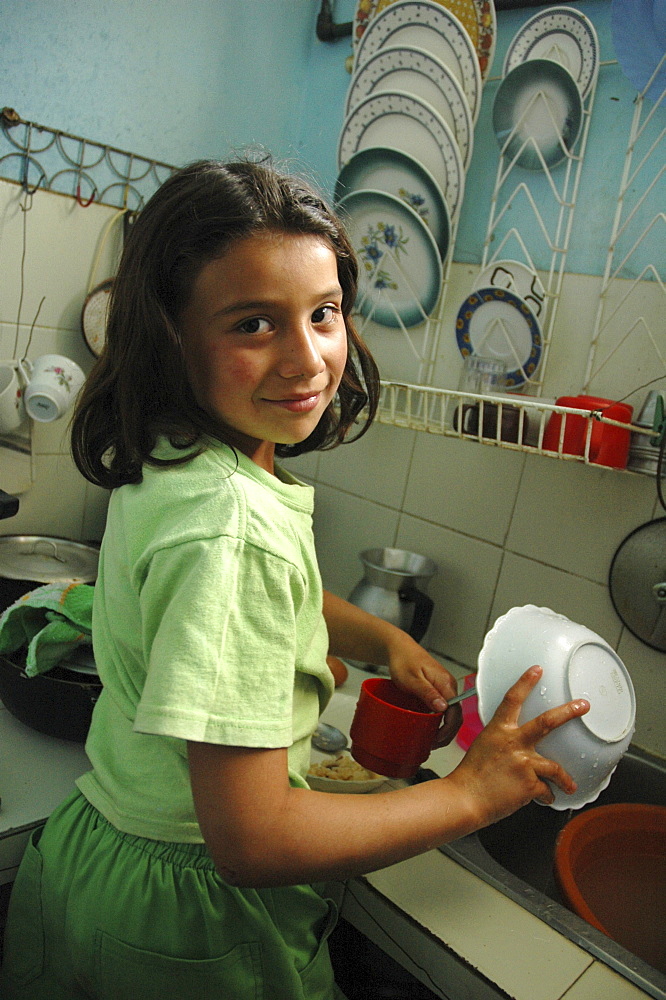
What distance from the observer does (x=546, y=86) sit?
1.16 m

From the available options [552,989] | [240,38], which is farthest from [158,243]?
[240,38]

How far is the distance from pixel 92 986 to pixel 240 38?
164 cm

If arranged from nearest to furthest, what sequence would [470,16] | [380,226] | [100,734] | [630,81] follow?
[100,734], [630,81], [470,16], [380,226]

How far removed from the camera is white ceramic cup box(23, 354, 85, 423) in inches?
50.5

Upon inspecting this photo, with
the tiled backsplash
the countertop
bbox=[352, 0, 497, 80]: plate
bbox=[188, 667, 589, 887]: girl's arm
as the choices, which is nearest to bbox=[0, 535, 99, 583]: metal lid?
the tiled backsplash

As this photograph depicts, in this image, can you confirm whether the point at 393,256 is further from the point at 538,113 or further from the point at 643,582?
the point at 643,582

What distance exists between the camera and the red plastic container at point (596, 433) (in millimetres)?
968

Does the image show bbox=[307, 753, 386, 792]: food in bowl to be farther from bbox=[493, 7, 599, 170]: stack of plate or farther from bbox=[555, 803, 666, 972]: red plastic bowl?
bbox=[493, 7, 599, 170]: stack of plate

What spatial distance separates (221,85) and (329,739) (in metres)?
1.31

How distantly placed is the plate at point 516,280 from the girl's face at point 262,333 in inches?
25.3

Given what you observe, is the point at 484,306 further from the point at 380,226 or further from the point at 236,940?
the point at 236,940

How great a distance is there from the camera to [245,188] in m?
0.62

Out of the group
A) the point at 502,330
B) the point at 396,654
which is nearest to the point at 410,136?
the point at 502,330

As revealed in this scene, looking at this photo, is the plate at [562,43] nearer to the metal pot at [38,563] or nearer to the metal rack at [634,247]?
the metal rack at [634,247]
